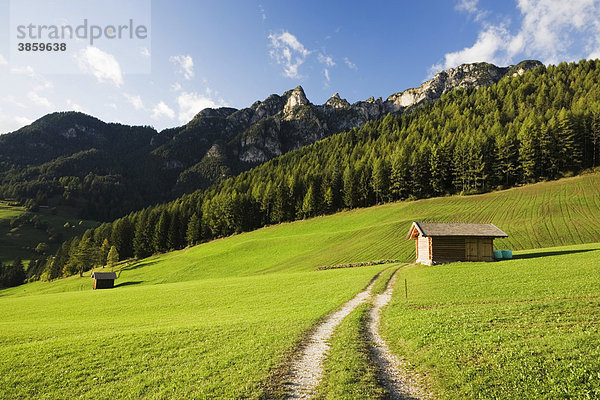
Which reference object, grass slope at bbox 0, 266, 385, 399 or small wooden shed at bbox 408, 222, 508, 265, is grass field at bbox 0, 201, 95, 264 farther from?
small wooden shed at bbox 408, 222, 508, 265

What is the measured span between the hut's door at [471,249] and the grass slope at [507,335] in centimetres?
2015

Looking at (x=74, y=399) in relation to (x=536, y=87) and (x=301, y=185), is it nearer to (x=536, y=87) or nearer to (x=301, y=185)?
(x=301, y=185)

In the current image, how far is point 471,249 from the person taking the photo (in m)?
46.7

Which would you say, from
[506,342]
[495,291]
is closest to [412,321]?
[506,342]

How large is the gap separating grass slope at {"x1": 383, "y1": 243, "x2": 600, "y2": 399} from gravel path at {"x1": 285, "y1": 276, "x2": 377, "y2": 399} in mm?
3175

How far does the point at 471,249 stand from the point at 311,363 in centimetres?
4438

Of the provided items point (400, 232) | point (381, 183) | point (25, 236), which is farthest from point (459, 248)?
point (25, 236)

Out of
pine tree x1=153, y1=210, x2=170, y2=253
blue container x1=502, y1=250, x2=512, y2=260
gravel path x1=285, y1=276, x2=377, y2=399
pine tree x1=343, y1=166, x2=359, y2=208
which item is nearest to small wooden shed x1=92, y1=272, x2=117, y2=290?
pine tree x1=153, y1=210, x2=170, y2=253

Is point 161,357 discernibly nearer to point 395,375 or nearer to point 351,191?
point 395,375

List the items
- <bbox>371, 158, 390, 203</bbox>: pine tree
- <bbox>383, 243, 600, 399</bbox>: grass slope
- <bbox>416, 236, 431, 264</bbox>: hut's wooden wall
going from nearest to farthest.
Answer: <bbox>383, 243, 600, 399</bbox>: grass slope
<bbox>416, 236, 431, 264</bbox>: hut's wooden wall
<bbox>371, 158, 390, 203</bbox>: pine tree

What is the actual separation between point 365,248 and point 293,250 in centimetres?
1845

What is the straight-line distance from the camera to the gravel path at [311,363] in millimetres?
9438

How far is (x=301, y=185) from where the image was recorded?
388ft

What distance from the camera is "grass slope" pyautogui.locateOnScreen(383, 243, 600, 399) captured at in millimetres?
8391
